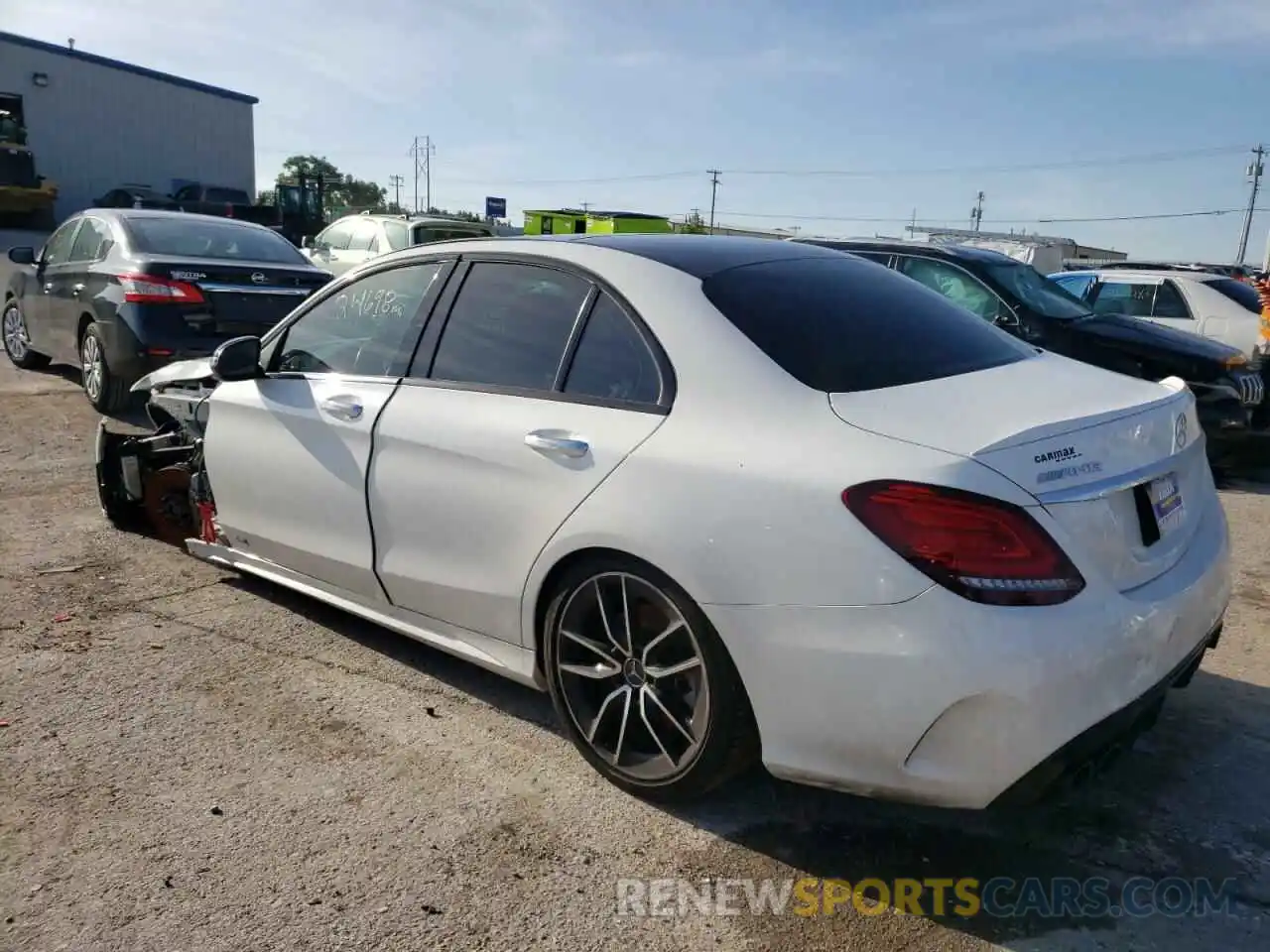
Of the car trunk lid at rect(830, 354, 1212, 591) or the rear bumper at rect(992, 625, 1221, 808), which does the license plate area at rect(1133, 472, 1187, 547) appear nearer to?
the car trunk lid at rect(830, 354, 1212, 591)

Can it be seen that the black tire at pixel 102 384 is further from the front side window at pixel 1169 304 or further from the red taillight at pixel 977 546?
the front side window at pixel 1169 304

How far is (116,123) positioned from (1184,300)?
39342 mm

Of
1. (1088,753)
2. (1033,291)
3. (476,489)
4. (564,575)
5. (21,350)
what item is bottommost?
(21,350)

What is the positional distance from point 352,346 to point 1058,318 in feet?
19.2

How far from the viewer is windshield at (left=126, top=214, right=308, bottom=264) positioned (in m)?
7.82

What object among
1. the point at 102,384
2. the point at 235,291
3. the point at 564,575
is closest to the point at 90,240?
the point at 102,384

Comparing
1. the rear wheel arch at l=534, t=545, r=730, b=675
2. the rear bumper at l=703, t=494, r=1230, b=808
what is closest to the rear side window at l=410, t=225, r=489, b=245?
the rear wheel arch at l=534, t=545, r=730, b=675

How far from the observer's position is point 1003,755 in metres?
2.28

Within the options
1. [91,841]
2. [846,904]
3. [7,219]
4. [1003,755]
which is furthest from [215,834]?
[7,219]

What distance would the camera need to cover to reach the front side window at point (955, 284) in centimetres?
798

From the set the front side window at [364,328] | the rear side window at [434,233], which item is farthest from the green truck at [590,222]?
the front side window at [364,328]

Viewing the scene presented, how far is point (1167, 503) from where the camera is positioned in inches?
106

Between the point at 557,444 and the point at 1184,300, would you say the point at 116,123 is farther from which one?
the point at 557,444

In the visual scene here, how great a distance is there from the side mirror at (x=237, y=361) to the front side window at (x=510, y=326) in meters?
1.00
